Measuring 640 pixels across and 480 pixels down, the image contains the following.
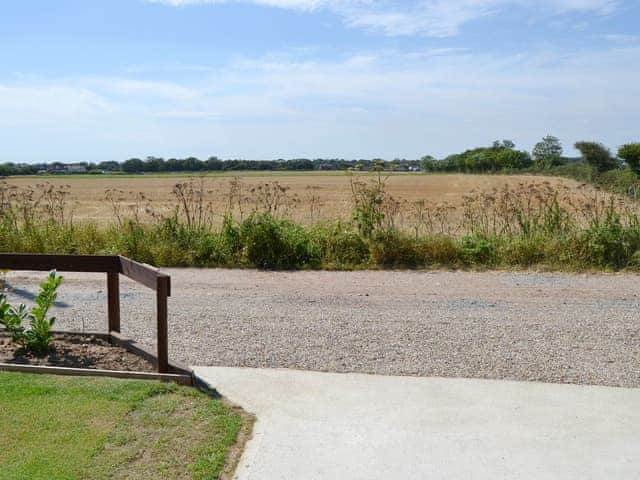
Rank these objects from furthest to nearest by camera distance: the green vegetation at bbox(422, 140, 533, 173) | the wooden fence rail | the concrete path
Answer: the green vegetation at bbox(422, 140, 533, 173) → the wooden fence rail → the concrete path

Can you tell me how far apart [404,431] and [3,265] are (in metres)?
4.24

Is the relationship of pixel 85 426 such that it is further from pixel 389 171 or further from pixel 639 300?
pixel 389 171

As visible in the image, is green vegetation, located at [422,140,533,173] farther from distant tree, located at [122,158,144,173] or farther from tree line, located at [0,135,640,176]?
distant tree, located at [122,158,144,173]

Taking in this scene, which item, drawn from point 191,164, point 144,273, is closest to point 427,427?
point 144,273

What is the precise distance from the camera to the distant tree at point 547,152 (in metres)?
87.3

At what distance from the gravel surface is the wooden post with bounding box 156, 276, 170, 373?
0.64 meters

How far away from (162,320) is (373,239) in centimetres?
673

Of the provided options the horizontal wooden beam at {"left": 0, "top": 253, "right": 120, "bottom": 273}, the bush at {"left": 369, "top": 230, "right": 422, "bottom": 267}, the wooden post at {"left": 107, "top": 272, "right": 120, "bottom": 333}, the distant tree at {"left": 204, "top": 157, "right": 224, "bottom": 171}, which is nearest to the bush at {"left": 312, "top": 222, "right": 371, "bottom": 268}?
the bush at {"left": 369, "top": 230, "right": 422, "bottom": 267}

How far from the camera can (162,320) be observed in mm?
5215

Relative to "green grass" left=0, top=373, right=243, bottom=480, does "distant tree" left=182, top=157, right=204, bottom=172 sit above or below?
above

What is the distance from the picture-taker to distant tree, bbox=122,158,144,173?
82938mm

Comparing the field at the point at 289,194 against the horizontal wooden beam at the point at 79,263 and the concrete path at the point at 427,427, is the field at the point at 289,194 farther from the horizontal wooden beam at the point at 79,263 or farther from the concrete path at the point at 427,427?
the concrete path at the point at 427,427

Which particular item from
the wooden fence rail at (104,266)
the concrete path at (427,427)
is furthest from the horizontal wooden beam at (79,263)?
the concrete path at (427,427)

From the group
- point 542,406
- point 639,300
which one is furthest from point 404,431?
point 639,300
